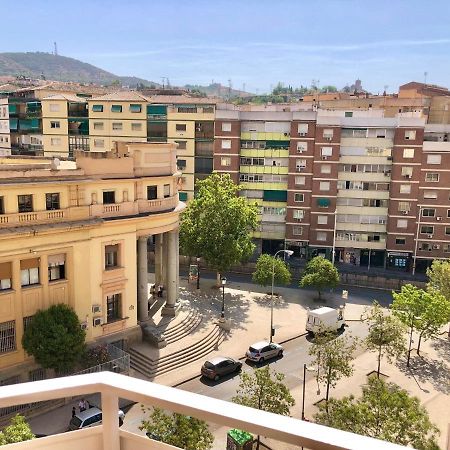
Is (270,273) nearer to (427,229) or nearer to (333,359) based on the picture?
(333,359)

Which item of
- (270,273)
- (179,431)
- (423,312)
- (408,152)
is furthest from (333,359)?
(408,152)

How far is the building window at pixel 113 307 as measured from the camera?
30984 millimetres

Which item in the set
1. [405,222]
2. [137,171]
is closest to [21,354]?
[137,171]

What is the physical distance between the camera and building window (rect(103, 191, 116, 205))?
98.2 ft

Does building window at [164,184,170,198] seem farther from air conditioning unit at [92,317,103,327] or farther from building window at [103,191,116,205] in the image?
air conditioning unit at [92,317,103,327]

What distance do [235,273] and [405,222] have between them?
19878mm

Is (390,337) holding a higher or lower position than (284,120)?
lower

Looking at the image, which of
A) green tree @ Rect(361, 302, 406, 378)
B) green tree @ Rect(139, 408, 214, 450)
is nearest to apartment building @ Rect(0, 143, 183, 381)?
green tree @ Rect(139, 408, 214, 450)

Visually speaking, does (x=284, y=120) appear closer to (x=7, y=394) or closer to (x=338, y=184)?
(x=338, y=184)

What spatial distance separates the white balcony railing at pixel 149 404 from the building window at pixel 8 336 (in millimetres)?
25180

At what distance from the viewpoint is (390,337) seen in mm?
30453

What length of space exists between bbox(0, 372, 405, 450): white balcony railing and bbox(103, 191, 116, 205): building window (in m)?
27.4

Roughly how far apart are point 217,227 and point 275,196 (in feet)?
52.7

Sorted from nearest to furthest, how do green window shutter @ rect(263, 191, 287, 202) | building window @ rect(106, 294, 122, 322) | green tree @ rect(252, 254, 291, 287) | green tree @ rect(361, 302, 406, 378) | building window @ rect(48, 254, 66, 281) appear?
building window @ rect(48, 254, 66, 281)
green tree @ rect(361, 302, 406, 378)
building window @ rect(106, 294, 122, 322)
green tree @ rect(252, 254, 291, 287)
green window shutter @ rect(263, 191, 287, 202)
